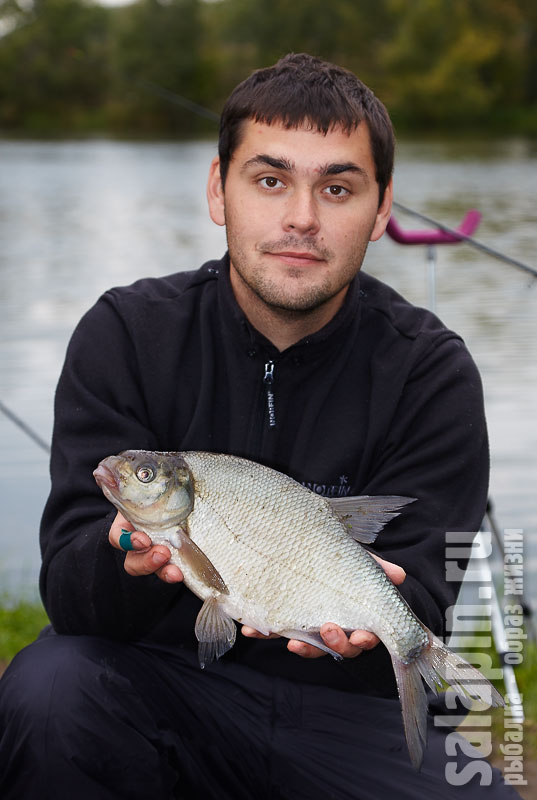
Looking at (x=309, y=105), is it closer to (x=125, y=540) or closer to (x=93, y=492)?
(x=93, y=492)

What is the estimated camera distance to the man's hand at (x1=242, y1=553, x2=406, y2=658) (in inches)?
87.8

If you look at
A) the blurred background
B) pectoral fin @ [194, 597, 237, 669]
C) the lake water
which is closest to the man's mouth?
pectoral fin @ [194, 597, 237, 669]

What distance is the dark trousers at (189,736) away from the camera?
2.41 metres

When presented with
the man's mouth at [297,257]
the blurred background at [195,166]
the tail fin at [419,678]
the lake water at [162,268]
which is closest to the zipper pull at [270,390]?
the man's mouth at [297,257]

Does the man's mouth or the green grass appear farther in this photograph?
the green grass

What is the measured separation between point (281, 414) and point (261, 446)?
102 mm

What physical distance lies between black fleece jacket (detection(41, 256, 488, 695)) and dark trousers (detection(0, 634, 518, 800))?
8 centimetres

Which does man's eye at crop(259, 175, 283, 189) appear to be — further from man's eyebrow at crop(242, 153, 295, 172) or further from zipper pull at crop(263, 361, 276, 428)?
zipper pull at crop(263, 361, 276, 428)

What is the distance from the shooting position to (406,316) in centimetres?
300

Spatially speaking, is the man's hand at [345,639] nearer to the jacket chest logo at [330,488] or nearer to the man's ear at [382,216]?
the jacket chest logo at [330,488]

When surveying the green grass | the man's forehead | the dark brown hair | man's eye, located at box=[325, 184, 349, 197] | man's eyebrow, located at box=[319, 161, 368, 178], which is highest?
the dark brown hair

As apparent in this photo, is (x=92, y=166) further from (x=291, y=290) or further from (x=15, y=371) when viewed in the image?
(x=291, y=290)

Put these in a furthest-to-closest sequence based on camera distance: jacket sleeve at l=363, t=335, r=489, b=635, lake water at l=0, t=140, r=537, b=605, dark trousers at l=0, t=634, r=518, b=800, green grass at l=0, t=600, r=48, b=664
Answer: lake water at l=0, t=140, r=537, b=605 < green grass at l=0, t=600, r=48, b=664 < jacket sleeve at l=363, t=335, r=489, b=635 < dark trousers at l=0, t=634, r=518, b=800

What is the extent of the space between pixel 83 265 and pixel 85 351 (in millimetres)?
12029
